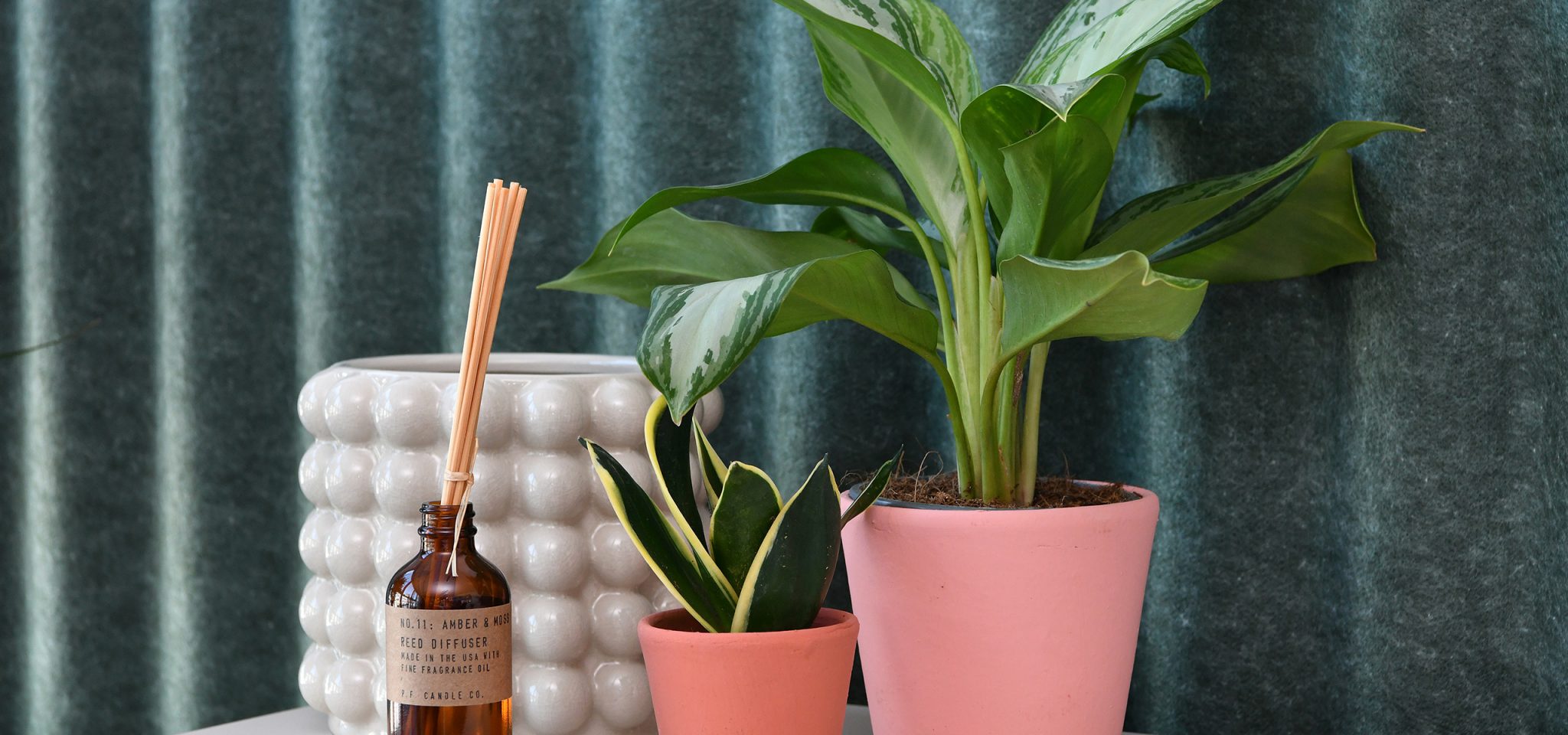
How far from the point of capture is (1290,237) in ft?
2.27

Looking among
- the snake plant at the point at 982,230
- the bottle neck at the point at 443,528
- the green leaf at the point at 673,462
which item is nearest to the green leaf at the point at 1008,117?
the snake plant at the point at 982,230

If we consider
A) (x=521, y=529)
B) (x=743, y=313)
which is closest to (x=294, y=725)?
(x=521, y=529)

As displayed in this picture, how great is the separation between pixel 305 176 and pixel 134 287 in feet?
0.73

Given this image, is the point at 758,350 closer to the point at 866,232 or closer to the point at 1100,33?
the point at 866,232

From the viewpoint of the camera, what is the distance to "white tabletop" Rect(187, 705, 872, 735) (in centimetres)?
78

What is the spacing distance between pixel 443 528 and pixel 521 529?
83mm

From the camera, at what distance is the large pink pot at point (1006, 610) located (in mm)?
603

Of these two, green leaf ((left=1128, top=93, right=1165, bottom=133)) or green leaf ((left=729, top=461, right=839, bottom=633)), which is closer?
green leaf ((left=729, top=461, right=839, bottom=633))

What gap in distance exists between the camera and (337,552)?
712 millimetres

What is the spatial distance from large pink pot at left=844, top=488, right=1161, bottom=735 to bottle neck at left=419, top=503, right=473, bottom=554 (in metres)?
0.21

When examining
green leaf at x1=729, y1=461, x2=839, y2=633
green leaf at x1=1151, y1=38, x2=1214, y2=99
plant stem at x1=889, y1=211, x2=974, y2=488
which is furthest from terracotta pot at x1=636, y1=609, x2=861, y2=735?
green leaf at x1=1151, y1=38, x2=1214, y2=99

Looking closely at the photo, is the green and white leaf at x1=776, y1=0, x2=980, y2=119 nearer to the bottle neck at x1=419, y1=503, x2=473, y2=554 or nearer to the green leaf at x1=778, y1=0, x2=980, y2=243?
the green leaf at x1=778, y1=0, x2=980, y2=243

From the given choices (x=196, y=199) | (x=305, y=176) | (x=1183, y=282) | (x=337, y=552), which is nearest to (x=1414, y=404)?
(x=1183, y=282)

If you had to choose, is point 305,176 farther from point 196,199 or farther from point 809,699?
point 809,699
